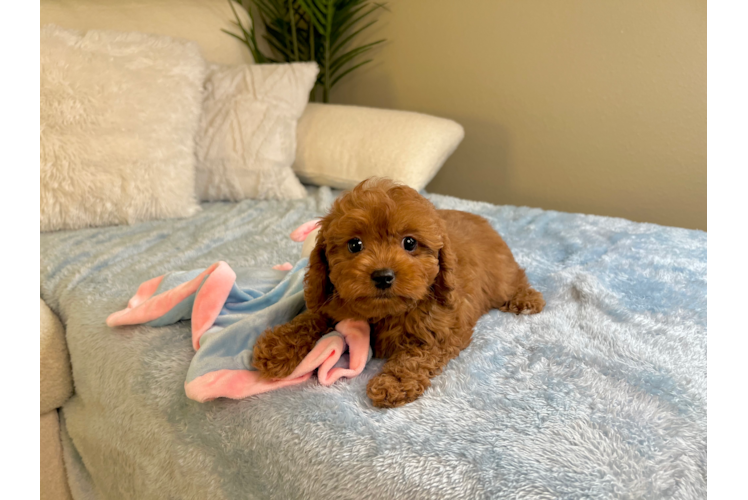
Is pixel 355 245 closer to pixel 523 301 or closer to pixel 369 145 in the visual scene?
pixel 523 301

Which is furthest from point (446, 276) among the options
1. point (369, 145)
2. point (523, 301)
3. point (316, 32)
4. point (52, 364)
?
point (316, 32)

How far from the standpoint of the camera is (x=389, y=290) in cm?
121

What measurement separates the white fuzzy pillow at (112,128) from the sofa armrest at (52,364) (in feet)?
2.31

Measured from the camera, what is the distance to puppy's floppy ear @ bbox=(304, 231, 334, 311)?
1.34 m

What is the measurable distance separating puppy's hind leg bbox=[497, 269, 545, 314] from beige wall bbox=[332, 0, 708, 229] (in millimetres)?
1527

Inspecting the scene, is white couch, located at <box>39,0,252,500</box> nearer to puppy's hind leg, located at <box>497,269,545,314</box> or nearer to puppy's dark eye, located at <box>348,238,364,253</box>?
puppy's dark eye, located at <box>348,238,364,253</box>

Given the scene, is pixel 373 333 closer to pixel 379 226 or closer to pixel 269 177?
pixel 379 226

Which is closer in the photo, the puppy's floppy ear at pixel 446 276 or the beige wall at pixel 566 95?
the puppy's floppy ear at pixel 446 276

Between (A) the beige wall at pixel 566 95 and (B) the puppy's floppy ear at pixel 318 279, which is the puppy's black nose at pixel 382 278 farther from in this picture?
(A) the beige wall at pixel 566 95

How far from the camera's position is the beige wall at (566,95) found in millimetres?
2627

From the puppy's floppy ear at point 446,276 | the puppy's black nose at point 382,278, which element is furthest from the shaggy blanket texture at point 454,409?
the puppy's black nose at point 382,278

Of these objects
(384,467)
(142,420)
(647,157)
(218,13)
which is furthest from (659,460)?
(218,13)

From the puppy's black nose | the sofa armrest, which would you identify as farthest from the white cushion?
the puppy's black nose
